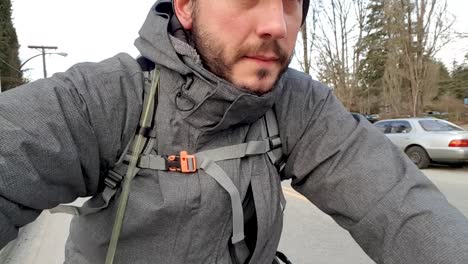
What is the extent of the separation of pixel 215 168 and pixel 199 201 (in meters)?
0.12

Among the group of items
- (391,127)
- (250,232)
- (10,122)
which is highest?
(10,122)

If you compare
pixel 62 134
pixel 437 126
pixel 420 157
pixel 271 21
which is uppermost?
pixel 271 21

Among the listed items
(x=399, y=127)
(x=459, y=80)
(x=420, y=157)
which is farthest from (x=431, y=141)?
(x=459, y=80)

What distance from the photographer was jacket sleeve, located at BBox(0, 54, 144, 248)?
103 cm

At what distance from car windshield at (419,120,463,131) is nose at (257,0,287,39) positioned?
38.0 ft

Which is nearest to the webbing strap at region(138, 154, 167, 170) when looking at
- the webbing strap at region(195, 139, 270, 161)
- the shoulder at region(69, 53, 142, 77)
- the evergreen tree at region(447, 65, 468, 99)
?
the webbing strap at region(195, 139, 270, 161)

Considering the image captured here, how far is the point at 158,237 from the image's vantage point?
1269 millimetres

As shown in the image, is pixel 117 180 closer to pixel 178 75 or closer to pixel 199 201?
pixel 199 201

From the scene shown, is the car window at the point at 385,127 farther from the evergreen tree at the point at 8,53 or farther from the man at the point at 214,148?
the evergreen tree at the point at 8,53

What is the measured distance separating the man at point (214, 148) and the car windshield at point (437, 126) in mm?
11291

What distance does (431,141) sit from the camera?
11.1m

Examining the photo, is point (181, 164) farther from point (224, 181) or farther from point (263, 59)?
point (263, 59)

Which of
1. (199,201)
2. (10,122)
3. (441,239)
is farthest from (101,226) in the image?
(441,239)

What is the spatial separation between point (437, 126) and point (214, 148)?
11.8m
